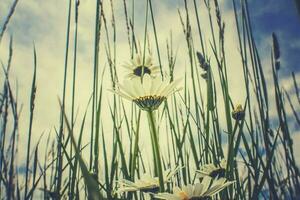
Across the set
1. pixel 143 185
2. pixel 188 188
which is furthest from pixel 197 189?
pixel 143 185

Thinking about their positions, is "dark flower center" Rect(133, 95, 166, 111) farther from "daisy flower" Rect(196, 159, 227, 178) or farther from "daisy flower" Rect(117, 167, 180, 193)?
"daisy flower" Rect(196, 159, 227, 178)

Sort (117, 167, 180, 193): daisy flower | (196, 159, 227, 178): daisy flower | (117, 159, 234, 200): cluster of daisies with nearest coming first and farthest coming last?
(117, 159, 234, 200): cluster of daisies < (117, 167, 180, 193): daisy flower < (196, 159, 227, 178): daisy flower

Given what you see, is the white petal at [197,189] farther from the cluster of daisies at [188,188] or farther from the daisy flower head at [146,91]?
the daisy flower head at [146,91]

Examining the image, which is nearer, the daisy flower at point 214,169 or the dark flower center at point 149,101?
the dark flower center at point 149,101

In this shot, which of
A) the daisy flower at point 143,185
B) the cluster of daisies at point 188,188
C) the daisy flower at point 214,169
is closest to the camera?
the cluster of daisies at point 188,188

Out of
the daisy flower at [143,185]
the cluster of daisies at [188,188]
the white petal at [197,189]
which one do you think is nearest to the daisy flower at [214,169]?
the cluster of daisies at [188,188]

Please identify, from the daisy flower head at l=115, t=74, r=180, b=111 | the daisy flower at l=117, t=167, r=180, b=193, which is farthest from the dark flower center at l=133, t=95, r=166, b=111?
the daisy flower at l=117, t=167, r=180, b=193

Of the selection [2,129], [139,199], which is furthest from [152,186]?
[2,129]

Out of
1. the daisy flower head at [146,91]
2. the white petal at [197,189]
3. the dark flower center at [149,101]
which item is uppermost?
the daisy flower head at [146,91]
